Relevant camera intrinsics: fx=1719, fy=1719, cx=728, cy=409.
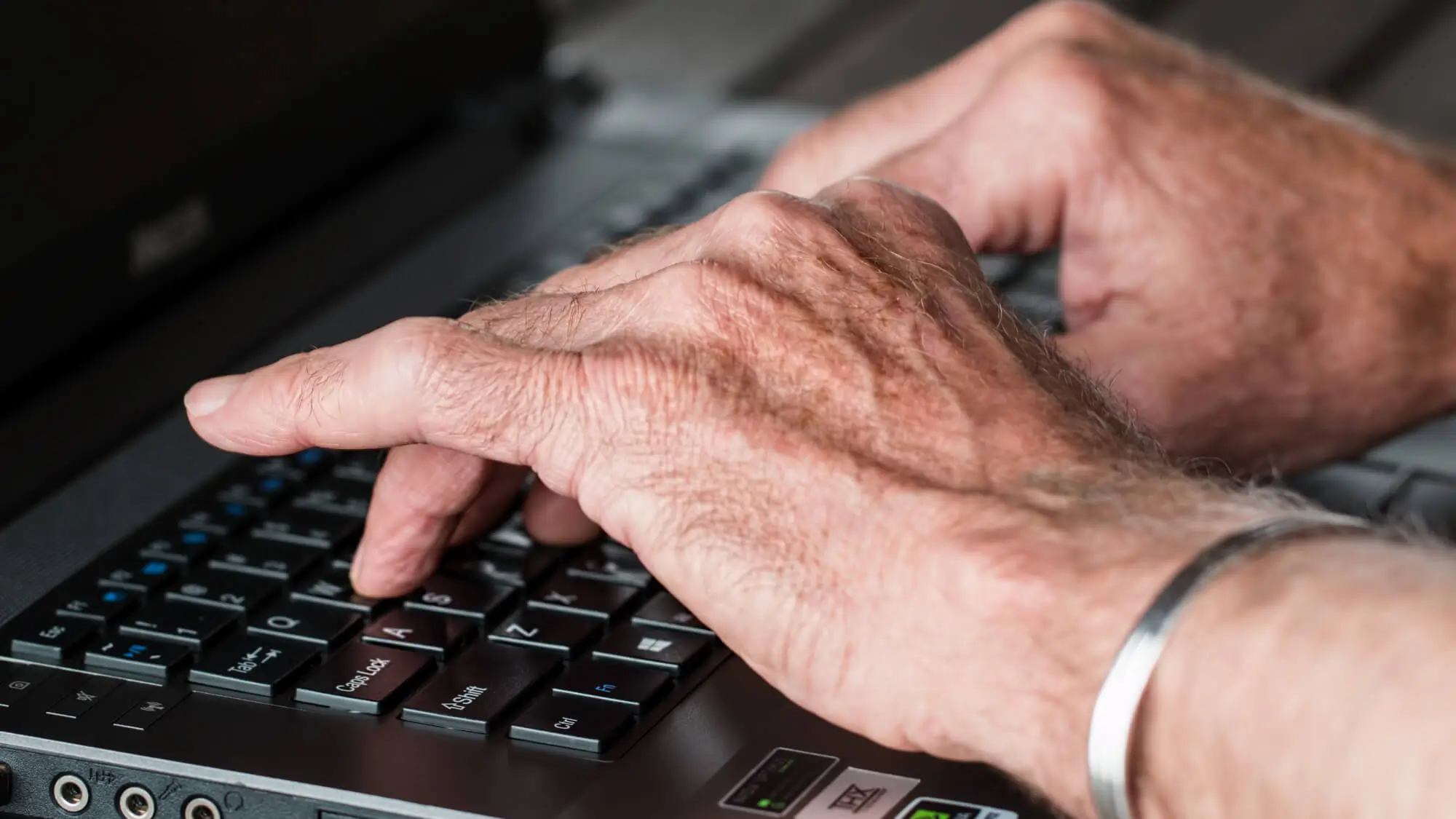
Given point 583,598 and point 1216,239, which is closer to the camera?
point 583,598

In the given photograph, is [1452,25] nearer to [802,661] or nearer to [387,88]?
[387,88]

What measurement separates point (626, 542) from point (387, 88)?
581mm

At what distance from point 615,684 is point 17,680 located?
0.24 metres

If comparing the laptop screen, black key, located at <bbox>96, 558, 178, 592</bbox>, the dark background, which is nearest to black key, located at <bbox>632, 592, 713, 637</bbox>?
black key, located at <bbox>96, 558, 178, 592</bbox>

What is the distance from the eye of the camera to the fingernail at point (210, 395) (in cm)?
73

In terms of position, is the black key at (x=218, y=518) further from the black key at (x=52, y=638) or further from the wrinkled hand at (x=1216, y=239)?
the wrinkled hand at (x=1216, y=239)

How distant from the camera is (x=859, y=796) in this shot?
0.64 metres

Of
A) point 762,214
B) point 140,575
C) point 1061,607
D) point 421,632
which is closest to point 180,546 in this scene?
point 140,575

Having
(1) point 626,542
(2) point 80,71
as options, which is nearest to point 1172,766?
(1) point 626,542

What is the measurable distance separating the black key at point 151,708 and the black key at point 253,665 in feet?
0.04

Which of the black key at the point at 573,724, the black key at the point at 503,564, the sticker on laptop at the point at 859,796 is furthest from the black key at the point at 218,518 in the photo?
the sticker on laptop at the point at 859,796

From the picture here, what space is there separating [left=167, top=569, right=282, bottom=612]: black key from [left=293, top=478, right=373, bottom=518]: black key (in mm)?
69

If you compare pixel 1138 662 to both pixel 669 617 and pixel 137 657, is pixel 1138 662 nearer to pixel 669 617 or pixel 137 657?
pixel 669 617

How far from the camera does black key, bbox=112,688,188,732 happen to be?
2.17 ft
